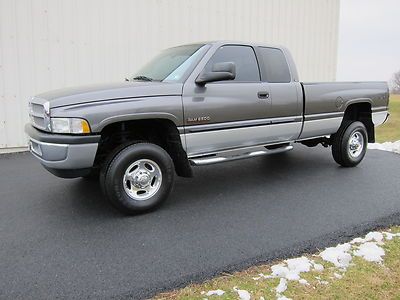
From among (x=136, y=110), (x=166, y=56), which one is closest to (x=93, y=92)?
(x=136, y=110)

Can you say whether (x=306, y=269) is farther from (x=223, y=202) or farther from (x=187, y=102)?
(x=187, y=102)

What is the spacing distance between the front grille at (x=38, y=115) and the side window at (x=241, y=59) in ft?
7.02

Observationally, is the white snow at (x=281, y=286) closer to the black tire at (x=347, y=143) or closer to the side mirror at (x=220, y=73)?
the side mirror at (x=220, y=73)

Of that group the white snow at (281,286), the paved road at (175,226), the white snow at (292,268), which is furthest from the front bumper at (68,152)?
the white snow at (281,286)

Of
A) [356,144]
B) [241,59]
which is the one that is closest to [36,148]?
[241,59]

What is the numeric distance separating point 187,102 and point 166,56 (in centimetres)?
120

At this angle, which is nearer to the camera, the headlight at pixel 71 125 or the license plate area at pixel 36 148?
the headlight at pixel 71 125

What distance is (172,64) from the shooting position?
5.02 metres

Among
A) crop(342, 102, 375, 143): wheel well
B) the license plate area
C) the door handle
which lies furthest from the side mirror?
crop(342, 102, 375, 143): wheel well

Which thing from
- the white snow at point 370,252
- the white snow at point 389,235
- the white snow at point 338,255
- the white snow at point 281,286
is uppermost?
the white snow at point 281,286

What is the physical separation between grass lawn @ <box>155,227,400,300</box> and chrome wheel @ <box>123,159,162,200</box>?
1568mm

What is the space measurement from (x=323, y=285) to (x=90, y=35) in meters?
6.97

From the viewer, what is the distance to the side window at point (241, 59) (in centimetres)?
507

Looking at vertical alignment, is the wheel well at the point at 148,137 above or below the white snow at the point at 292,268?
above
